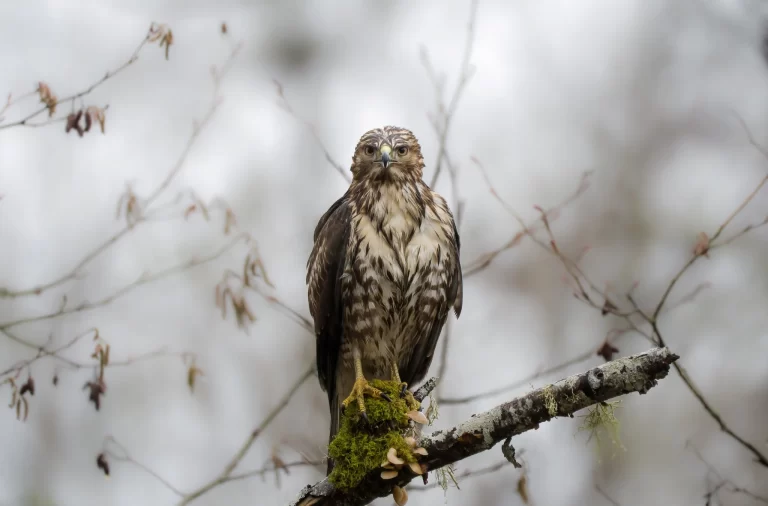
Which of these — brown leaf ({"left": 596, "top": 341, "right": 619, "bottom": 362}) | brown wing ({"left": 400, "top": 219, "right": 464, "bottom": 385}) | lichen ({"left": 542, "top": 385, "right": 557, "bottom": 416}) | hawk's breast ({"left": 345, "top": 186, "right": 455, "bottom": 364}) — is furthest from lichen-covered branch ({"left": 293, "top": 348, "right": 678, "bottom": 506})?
brown leaf ({"left": 596, "top": 341, "right": 619, "bottom": 362})

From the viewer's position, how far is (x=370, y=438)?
345 cm

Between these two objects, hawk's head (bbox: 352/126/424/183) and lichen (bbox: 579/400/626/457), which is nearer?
lichen (bbox: 579/400/626/457)

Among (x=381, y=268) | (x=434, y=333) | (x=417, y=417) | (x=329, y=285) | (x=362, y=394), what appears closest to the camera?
(x=417, y=417)

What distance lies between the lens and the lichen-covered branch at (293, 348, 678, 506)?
8.63 ft

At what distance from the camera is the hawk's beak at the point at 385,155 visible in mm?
4207

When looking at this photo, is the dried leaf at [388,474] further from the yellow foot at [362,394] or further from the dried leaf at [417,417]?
the yellow foot at [362,394]

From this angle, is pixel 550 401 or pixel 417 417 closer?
pixel 550 401

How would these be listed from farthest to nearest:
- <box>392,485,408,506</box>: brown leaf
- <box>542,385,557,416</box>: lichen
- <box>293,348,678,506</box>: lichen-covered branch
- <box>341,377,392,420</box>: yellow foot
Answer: <box>341,377,392,420</box>: yellow foot, <box>392,485,408,506</box>: brown leaf, <box>542,385,557,416</box>: lichen, <box>293,348,678,506</box>: lichen-covered branch

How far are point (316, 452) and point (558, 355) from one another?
14.9ft

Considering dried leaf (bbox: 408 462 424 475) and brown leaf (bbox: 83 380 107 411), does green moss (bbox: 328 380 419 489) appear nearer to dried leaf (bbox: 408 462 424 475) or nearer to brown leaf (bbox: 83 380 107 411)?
dried leaf (bbox: 408 462 424 475)

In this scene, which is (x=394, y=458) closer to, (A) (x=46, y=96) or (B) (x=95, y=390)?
(B) (x=95, y=390)

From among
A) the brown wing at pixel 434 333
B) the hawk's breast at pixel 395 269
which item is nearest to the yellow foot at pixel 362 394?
the hawk's breast at pixel 395 269

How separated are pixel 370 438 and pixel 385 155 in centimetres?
158

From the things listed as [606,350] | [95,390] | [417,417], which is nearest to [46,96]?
[95,390]
